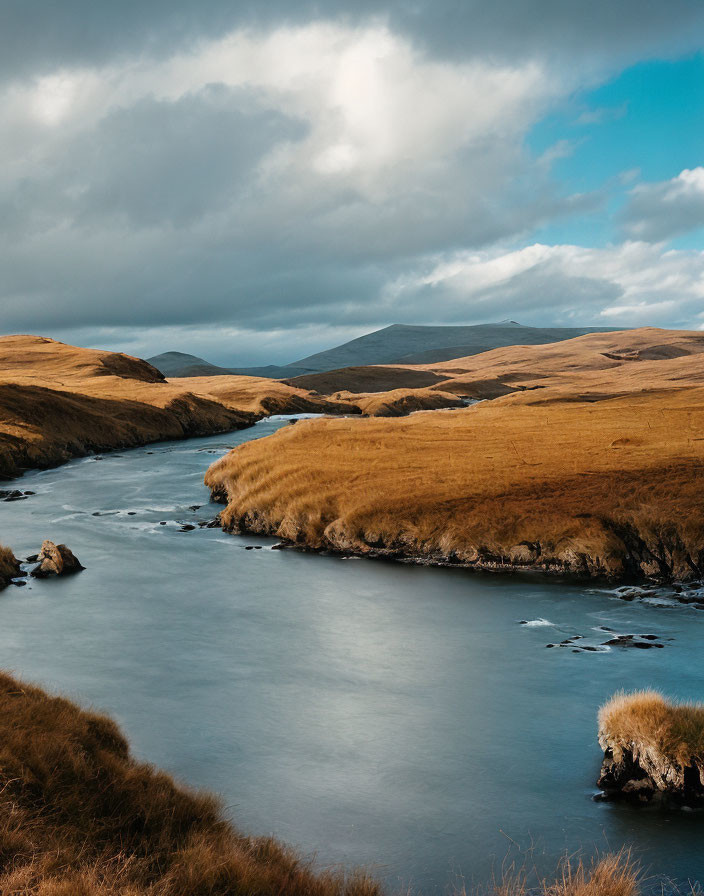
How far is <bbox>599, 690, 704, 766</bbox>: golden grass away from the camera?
47.3 feet

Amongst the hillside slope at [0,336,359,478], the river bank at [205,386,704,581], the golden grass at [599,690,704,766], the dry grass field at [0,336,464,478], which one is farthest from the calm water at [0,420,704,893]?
the dry grass field at [0,336,464,478]

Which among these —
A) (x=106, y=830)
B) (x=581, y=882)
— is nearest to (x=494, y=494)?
(x=581, y=882)

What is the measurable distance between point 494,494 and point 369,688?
17303mm

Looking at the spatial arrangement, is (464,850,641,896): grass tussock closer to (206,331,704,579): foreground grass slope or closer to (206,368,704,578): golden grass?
(206,331,704,579): foreground grass slope

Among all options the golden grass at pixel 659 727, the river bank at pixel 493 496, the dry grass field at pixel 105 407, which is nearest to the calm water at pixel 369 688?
the golden grass at pixel 659 727

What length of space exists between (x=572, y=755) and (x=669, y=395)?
77.5 meters

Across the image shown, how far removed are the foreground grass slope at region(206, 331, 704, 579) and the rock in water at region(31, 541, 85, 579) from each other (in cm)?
956

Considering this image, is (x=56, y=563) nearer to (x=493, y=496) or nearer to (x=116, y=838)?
(x=493, y=496)

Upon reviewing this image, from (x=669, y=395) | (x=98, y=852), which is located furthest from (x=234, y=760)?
(x=669, y=395)

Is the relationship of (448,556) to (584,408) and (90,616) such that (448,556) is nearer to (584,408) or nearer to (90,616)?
(90,616)

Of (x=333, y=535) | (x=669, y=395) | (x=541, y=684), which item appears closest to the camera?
(x=541, y=684)

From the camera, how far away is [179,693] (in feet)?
69.8

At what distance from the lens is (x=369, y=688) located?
2175 centimetres

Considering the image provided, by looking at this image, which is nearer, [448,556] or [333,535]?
[448,556]
